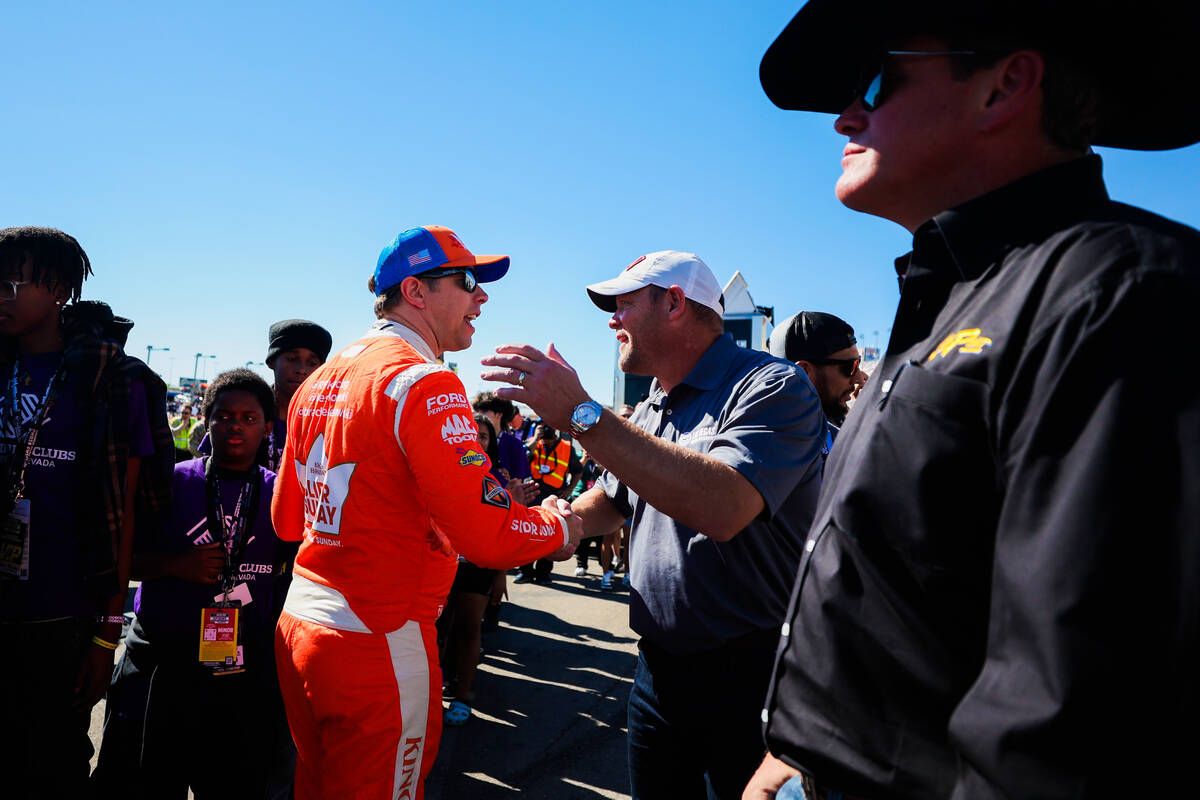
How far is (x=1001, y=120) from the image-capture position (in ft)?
3.40

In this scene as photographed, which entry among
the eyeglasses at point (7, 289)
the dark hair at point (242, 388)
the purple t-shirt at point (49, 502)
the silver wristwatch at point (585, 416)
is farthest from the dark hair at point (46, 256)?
the silver wristwatch at point (585, 416)

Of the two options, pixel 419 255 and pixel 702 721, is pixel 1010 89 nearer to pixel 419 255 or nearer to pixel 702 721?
pixel 702 721

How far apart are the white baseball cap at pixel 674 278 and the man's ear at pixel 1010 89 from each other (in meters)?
1.52

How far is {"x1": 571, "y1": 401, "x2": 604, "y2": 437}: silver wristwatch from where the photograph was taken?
5.85 feet

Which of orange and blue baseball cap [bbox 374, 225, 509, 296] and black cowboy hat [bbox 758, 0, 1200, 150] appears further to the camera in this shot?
orange and blue baseball cap [bbox 374, 225, 509, 296]

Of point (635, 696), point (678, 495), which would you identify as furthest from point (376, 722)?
point (678, 495)

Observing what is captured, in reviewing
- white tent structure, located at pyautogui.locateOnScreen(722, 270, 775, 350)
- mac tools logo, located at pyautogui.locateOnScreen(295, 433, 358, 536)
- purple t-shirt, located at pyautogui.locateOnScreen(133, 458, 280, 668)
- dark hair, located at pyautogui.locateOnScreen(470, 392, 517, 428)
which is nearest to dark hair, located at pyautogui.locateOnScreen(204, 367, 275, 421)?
purple t-shirt, located at pyautogui.locateOnScreen(133, 458, 280, 668)

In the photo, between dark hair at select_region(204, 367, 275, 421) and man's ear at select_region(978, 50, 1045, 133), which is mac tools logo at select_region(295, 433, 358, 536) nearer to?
dark hair at select_region(204, 367, 275, 421)

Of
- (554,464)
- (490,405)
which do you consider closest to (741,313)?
(554,464)

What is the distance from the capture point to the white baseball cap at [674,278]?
2.55 meters

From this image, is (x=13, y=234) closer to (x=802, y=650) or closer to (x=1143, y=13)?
(x=802, y=650)

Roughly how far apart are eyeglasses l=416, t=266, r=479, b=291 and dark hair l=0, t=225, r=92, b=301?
62.8 inches

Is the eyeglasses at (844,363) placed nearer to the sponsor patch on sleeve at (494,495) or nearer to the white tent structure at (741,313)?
the sponsor patch on sleeve at (494,495)

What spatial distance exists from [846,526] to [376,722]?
1641mm
